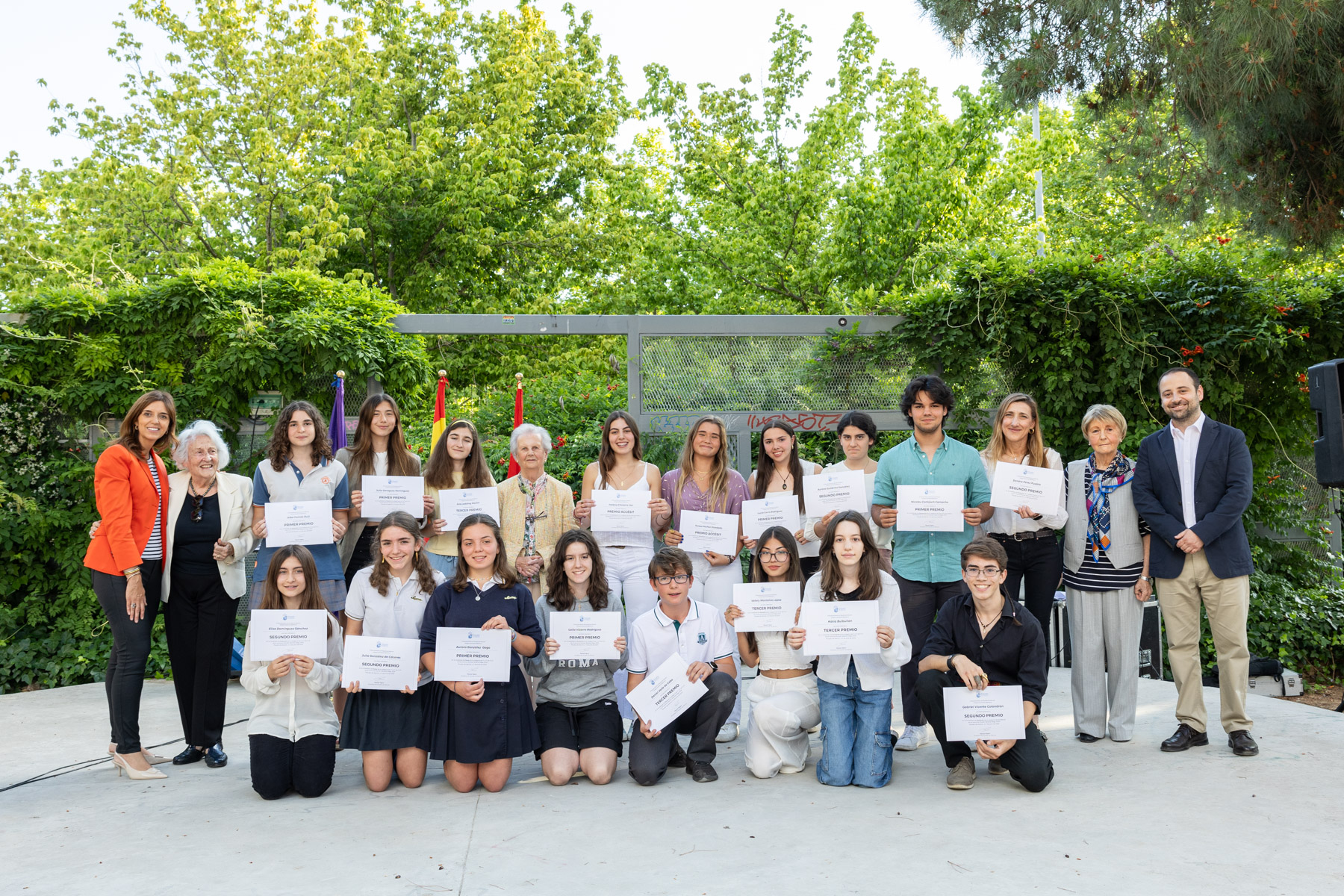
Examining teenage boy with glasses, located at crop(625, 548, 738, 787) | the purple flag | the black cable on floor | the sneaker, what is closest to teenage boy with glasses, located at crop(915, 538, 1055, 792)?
the sneaker

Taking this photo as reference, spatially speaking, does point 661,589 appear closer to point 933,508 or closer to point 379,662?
point 379,662

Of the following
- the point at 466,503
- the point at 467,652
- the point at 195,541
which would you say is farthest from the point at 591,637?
the point at 195,541

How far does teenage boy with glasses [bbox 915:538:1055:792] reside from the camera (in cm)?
419

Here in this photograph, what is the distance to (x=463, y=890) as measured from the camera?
3.16 metres

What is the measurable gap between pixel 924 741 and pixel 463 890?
279 cm

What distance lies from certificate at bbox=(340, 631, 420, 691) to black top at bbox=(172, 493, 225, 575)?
1047 mm

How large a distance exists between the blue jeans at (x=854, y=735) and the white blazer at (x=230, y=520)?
9.65 feet

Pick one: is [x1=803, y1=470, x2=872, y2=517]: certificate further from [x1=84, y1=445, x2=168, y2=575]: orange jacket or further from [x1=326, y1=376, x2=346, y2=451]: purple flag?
[x1=326, y1=376, x2=346, y2=451]: purple flag

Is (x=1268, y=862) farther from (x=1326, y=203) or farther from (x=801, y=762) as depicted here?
(x=1326, y=203)

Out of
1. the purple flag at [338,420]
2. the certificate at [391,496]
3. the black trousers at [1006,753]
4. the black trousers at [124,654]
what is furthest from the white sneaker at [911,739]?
the purple flag at [338,420]

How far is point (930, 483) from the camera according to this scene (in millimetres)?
5082

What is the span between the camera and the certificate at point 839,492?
5.12 metres

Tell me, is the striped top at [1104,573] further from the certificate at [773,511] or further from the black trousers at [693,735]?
the black trousers at [693,735]

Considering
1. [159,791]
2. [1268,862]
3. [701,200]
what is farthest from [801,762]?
[701,200]
